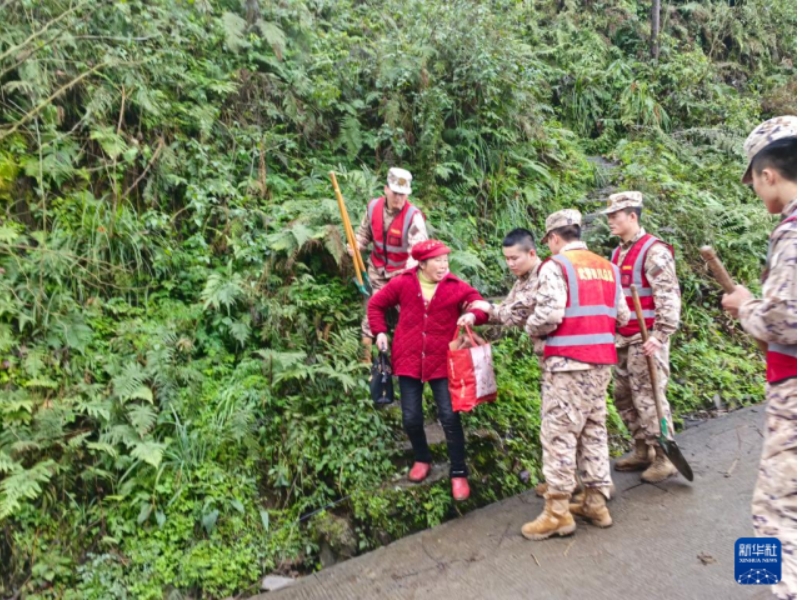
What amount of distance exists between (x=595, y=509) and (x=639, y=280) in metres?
1.92

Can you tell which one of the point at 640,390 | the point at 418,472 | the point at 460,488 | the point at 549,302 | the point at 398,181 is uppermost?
the point at 398,181

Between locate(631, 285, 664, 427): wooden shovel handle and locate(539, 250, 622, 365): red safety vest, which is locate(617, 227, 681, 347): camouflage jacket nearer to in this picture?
locate(631, 285, 664, 427): wooden shovel handle

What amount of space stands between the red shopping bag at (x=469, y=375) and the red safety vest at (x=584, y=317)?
51cm

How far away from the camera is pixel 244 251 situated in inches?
236

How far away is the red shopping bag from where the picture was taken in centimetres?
410

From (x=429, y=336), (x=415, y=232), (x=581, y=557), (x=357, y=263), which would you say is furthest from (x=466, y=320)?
(x=357, y=263)

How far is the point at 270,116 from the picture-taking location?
7.63 meters

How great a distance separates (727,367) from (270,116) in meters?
6.89

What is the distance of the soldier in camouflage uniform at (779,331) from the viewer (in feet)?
7.63

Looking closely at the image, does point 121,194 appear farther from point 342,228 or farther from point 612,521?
point 612,521

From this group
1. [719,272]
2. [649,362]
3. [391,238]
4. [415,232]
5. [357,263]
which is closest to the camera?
[719,272]

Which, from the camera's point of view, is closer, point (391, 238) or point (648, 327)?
point (648, 327)

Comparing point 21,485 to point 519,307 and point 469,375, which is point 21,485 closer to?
point 469,375

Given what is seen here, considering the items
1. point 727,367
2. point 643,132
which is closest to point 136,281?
point 727,367
